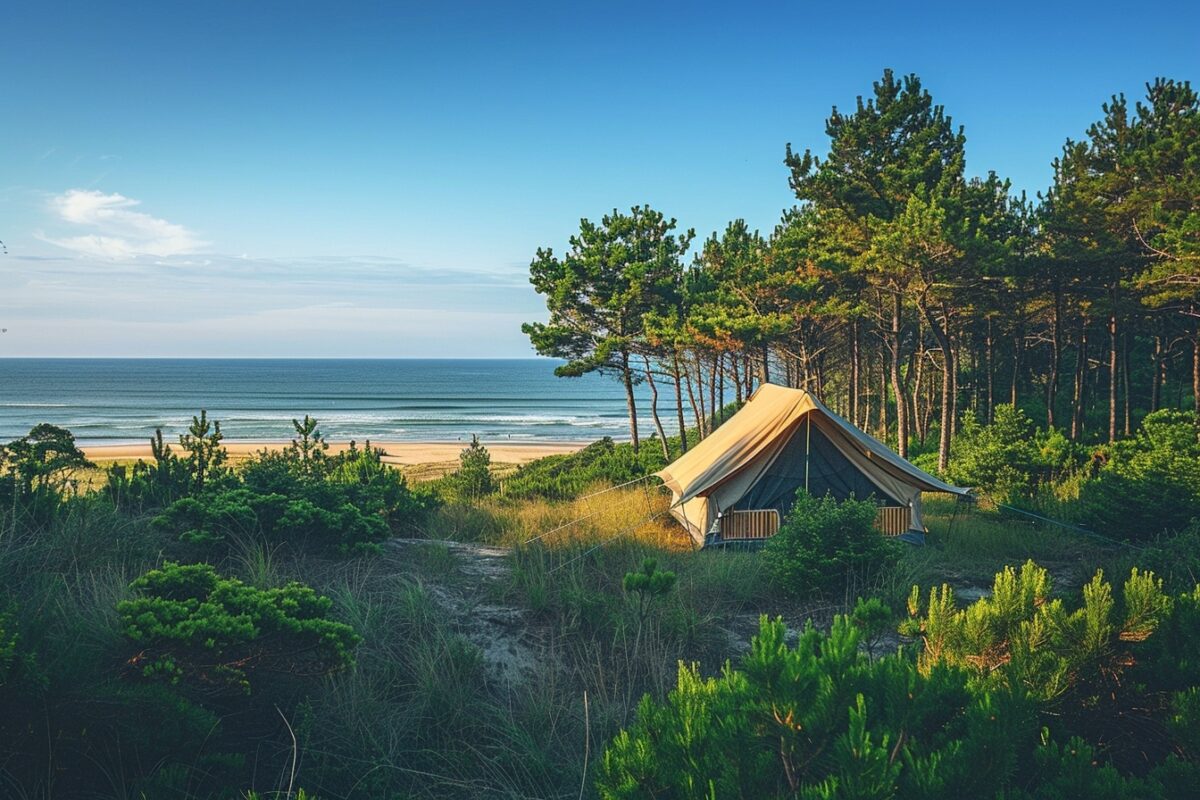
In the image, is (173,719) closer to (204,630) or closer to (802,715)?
(204,630)

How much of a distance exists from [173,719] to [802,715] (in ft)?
11.2

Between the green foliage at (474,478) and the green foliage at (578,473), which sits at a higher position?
the green foliage at (474,478)

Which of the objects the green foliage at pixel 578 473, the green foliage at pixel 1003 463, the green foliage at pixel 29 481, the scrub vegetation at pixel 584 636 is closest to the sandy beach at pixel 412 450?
the green foliage at pixel 578 473

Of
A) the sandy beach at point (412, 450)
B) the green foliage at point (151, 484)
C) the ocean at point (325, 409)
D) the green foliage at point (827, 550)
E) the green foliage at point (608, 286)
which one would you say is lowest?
the sandy beach at point (412, 450)

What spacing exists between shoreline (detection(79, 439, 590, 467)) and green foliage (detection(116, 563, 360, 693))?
32.7 meters

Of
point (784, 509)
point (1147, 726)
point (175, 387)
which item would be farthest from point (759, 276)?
point (175, 387)

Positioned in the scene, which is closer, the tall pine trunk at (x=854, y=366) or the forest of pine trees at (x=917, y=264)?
the forest of pine trees at (x=917, y=264)

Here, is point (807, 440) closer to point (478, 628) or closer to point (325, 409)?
point (478, 628)

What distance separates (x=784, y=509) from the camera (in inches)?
470

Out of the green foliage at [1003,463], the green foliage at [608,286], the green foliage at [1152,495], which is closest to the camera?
the green foliage at [1152,495]

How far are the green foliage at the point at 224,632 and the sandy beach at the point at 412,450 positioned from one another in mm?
34167

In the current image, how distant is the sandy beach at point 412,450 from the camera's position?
39.9 meters

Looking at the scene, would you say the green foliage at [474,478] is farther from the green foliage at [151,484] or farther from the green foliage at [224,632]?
the green foliage at [224,632]

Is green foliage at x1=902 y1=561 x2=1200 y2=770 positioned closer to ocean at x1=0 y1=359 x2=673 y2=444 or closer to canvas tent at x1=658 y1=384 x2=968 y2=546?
Answer: canvas tent at x1=658 y1=384 x2=968 y2=546
